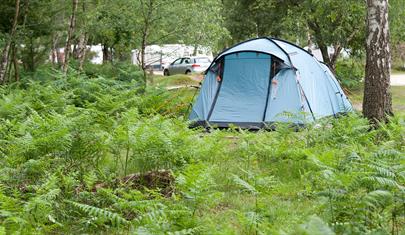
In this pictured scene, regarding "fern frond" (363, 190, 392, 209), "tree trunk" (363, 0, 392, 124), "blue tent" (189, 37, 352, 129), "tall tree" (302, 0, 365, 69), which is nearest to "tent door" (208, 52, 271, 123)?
"blue tent" (189, 37, 352, 129)

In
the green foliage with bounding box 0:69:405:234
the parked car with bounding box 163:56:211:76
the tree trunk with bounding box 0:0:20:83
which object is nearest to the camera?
the green foliage with bounding box 0:69:405:234

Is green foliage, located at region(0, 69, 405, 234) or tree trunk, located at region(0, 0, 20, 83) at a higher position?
tree trunk, located at region(0, 0, 20, 83)

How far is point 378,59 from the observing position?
8.62 meters

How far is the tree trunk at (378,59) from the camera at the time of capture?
8.56 metres

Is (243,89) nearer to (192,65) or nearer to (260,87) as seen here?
(260,87)

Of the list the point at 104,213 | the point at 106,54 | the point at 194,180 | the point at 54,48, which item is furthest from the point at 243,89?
the point at 54,48

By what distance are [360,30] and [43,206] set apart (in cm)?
1551

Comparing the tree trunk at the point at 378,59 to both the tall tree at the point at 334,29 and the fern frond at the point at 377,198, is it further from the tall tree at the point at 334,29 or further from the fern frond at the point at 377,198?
the tall tree at the point at 334,29

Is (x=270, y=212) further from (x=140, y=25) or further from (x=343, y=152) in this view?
(x=140, y=25)

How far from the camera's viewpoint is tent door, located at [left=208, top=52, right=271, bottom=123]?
11.1 m

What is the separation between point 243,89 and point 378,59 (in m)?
3.43

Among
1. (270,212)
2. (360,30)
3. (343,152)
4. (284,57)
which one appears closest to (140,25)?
(284,57)

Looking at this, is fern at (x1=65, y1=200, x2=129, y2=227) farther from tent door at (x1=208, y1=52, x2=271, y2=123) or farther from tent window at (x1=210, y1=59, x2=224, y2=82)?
tent window at (x1=210, y1=59, x2=224, y2=82)

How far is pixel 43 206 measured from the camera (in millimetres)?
4379
